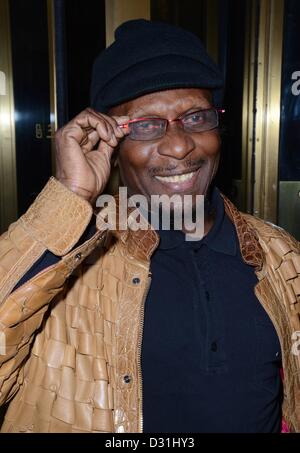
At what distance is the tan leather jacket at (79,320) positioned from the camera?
3.35 ft

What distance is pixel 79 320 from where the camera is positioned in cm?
117

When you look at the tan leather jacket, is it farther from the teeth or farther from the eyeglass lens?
the eyeglass lens

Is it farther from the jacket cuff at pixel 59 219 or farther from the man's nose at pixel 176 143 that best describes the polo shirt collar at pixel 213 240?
the jacket cuff at pixel 59 219

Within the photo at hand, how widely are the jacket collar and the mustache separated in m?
0.15

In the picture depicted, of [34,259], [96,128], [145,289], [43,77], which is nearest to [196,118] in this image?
[96,128]

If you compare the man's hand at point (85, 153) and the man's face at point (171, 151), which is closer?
the man's hand at point (85, 153)

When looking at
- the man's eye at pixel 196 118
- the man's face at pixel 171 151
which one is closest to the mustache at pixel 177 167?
the man's face at pixel 171 151

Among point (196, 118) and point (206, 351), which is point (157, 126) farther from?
point (206, 351)

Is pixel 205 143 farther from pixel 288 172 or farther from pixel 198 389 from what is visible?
pixel 288 172

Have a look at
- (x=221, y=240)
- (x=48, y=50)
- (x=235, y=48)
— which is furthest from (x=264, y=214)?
(x=48, y=50)

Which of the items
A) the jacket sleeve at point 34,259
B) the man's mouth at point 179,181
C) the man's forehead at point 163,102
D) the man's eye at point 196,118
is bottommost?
the jacket sleeve at point 34,259

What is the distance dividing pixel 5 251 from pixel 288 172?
1934 millimetres

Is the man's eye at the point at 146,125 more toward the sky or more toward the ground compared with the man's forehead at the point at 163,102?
more toward the ground

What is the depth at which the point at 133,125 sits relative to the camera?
1288 mm
